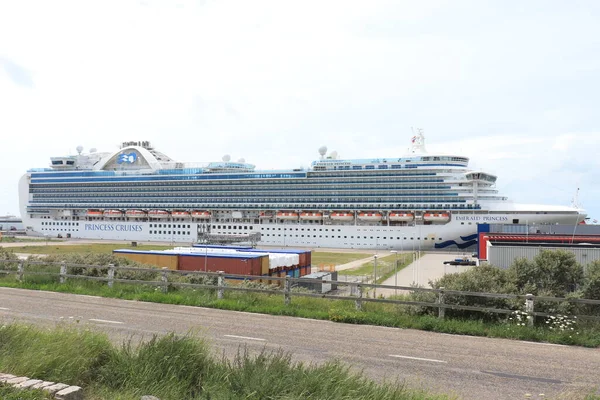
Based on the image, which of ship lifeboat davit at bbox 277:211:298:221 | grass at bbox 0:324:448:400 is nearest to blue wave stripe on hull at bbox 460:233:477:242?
ship lifeboat davit at bbox 277:211:298:221

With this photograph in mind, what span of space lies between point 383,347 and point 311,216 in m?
61.5

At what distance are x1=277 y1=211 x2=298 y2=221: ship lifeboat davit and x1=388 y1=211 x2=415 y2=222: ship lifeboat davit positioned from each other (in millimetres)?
14517

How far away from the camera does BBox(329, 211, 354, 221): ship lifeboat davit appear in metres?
68.4

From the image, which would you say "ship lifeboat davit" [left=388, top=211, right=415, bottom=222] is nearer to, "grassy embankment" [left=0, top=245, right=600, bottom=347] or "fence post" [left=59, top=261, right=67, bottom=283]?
"grassy embankment" [left=0, top=245, right=600, bottom=347]

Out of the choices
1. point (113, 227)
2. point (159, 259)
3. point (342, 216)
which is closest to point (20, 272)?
point (159, 259)

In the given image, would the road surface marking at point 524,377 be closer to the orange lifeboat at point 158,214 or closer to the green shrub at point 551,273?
the green shrub at point 551,273

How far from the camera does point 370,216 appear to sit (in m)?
67.4

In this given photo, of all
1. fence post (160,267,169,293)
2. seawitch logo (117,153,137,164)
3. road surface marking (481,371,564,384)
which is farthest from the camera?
seawitch logo (117,153,137,164)

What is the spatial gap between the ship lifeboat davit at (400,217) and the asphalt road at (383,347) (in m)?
54.6

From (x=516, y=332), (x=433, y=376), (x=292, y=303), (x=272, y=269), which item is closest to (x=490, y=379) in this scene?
(x=433, y=376)

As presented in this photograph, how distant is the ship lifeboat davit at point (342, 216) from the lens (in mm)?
68438

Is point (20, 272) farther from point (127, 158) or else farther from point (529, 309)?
point (127, 158)

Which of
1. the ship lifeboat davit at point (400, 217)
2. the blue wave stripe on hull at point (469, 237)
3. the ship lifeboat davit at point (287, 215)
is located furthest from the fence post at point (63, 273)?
the ship lifeboat davit at point (287, 215)

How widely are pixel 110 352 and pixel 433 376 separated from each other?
5135mm
